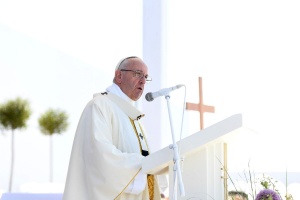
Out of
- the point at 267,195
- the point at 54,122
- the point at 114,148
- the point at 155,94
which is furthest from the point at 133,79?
the point at 54,122

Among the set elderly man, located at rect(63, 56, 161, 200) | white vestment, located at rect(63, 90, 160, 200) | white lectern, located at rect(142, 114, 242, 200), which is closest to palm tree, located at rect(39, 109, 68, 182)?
elderly man, located at rect(63, 56, 161, 200)

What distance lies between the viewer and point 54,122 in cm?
1188

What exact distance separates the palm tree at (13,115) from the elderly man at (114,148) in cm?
842

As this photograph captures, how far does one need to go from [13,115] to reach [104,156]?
9118 mm

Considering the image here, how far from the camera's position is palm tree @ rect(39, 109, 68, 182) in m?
11.9

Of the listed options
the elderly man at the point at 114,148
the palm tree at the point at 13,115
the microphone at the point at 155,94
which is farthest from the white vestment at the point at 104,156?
the palm tree at the point at 13,115

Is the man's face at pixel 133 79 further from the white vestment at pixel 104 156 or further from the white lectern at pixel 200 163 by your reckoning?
the white lectern at pixel 200 163

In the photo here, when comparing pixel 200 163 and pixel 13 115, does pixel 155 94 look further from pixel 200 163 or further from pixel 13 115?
pixel 13 115

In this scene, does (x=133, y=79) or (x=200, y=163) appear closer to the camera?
(x=200, y=163)

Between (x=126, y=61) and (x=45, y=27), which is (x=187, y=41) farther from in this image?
(x=126, y=61)

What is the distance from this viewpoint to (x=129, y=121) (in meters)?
3.46

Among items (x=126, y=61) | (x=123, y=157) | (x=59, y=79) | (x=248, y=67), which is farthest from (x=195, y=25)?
(x=123, y=157)

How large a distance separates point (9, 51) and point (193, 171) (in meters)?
9.47

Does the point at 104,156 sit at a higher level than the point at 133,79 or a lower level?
lower
